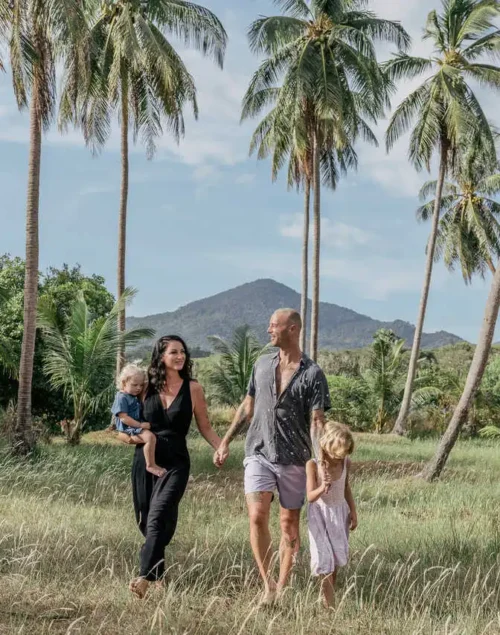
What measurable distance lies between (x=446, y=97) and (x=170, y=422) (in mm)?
23714

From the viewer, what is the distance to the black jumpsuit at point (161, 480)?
5523 millimetres

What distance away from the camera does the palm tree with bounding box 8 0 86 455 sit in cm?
1399

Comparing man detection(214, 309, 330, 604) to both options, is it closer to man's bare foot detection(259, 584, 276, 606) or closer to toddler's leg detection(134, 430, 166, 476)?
man's bare foot detection(259, 584, 276, 606)

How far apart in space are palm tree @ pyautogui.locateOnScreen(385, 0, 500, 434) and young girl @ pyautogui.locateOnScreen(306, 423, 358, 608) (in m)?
22.8

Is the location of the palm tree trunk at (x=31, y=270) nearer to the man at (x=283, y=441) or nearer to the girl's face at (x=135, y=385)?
the girl's face at (x=135, y=385)

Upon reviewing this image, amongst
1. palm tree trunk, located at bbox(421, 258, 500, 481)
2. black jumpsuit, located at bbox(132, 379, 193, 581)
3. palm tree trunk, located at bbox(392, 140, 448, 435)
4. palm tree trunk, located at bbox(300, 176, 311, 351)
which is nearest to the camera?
black jumpsuit, located at bbox(132, 379, 193, 581)

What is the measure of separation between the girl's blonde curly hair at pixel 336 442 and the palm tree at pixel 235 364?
69.6ft

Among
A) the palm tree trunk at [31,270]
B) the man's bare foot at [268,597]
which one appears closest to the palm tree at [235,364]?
the palm tree trunk at [31,270]

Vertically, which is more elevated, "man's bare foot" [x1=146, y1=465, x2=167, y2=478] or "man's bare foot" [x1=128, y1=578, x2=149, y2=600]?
"man's bare foot" [x1=146, y1=465, x2=167, y2=478]

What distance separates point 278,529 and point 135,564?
2505mm

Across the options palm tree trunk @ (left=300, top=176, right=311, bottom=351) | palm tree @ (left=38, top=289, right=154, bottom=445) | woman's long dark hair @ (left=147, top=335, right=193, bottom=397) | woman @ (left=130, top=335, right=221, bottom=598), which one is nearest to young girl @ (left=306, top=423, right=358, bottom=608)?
woman @ (left=130, top=335, right=221, bottom=598)

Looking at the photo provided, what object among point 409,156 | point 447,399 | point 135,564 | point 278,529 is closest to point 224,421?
point 447,399

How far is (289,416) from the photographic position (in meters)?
5.79

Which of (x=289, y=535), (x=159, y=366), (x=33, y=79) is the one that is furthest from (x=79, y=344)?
(x=289, y=535)
